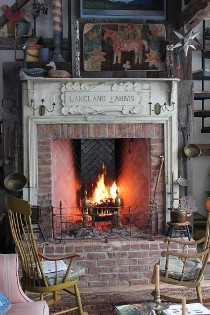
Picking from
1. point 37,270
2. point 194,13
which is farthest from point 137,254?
point 194,13

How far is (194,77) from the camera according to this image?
6227 mm

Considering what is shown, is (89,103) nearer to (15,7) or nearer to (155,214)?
(155,214)

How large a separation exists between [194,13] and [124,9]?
0.91 m

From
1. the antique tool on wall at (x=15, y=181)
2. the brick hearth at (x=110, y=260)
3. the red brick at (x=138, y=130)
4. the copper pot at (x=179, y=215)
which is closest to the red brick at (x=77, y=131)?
the red brick at (x=138, y=130)

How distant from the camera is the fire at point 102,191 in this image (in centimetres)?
568

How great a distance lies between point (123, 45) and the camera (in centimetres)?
533

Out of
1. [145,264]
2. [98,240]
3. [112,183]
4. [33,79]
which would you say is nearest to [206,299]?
[145,264]

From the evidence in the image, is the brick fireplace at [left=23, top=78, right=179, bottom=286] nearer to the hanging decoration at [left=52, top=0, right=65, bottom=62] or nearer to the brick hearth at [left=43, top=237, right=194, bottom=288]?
the brick hearth at [left=43, top=237, right=194, bottom=288]

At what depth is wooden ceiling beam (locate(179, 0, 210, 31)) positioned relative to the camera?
4.54 m

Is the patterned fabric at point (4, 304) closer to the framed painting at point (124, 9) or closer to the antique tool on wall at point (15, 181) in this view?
the antique tool on wall at point (15, 181)

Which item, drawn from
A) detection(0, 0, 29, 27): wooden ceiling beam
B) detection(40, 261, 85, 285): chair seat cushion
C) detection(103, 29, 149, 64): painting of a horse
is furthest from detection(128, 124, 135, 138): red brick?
detection(0, 0, 29, 27): wooden ceiling beam

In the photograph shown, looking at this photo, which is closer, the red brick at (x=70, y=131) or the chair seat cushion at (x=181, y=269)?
the chair seat cushion at (x=181, y=269)

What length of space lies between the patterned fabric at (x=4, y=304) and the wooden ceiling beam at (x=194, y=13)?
3.18m

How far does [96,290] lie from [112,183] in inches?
55.1
